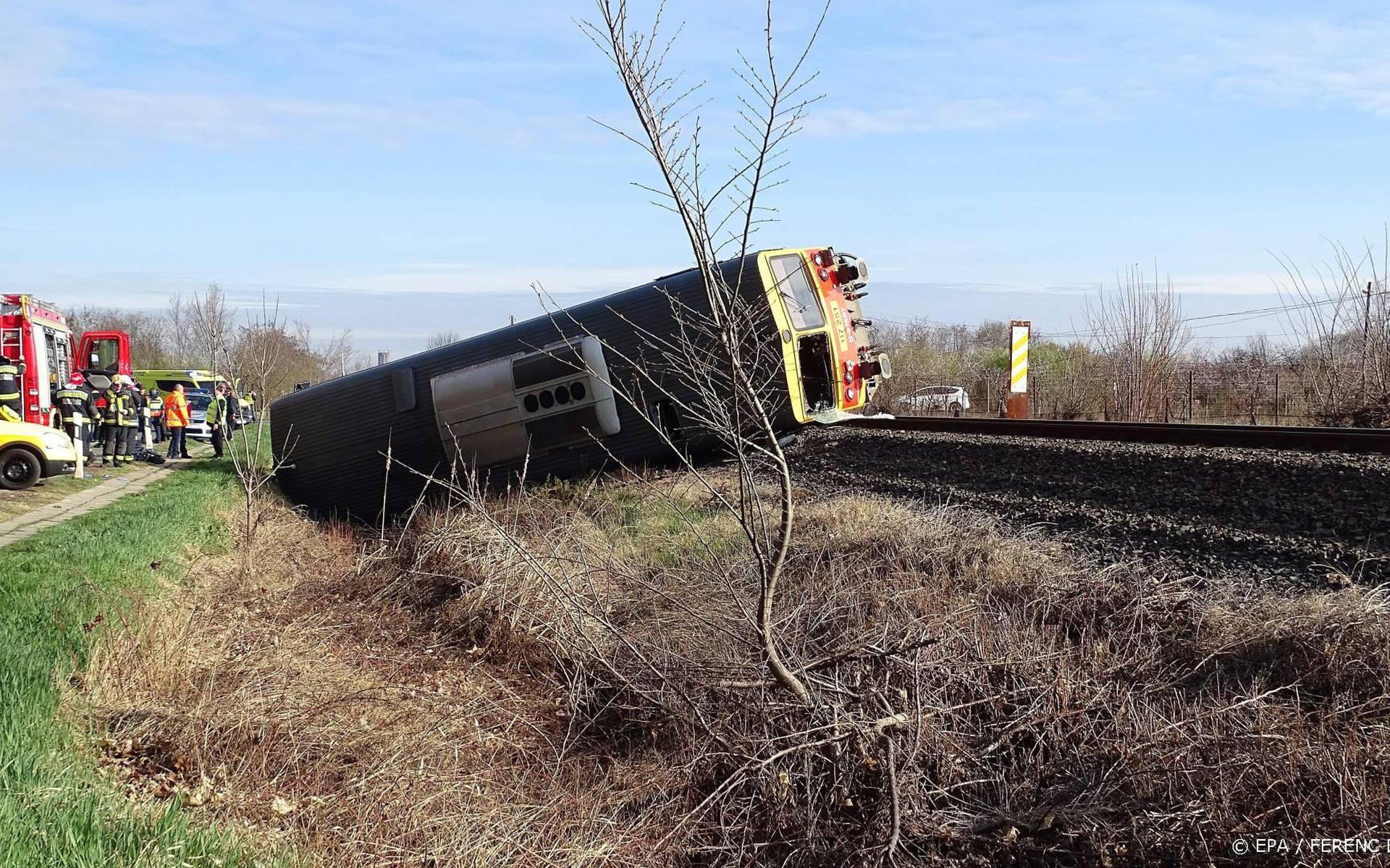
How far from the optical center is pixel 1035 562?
21.0 feet

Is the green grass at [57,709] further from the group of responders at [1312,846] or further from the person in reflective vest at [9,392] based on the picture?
the person in reflective vest at [9,392]

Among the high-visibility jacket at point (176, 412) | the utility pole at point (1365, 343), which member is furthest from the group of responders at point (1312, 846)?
the high-visibility jacket at point (176, 412)

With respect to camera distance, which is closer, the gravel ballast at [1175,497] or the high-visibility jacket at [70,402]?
the gravel ballast at [1175,497]

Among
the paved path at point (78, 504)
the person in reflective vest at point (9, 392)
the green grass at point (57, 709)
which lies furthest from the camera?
the person in reflective vest at point (9, 392)

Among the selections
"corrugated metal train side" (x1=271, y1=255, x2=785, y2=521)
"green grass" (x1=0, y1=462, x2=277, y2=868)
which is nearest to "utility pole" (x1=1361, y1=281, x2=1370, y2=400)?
"corrugated metal train side" (x1=271, y1=255, x2=785, y2=521)

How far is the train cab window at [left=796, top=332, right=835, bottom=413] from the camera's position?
1192 centimetres

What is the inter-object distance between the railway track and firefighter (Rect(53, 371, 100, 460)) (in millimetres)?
13267

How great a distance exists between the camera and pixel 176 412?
22.0 metres

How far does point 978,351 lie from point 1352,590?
28.0 metres

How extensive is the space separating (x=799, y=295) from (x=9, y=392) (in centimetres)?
1209

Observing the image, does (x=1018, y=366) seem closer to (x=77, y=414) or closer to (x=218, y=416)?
(x=218, y=416)

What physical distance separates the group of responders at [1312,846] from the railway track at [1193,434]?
6.33 m

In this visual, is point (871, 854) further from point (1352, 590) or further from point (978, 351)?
point (978, 351)

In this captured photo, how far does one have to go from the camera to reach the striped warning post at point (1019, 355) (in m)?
16.9
